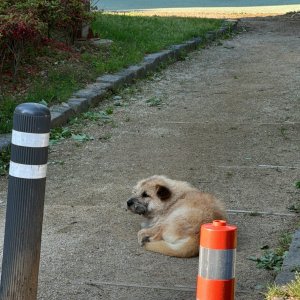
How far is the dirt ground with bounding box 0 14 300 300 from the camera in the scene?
5.63 meters

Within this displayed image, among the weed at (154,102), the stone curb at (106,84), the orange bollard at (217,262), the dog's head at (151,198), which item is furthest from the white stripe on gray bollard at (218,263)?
the weed at (154,102)

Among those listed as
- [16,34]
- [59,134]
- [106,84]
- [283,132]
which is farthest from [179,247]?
[106,84]

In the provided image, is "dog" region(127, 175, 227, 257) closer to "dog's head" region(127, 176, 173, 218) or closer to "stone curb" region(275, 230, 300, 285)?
"dog's head" region(127, 176, 173, 218)

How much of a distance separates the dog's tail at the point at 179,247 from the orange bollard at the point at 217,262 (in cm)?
164

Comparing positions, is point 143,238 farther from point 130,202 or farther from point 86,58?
point 86,58

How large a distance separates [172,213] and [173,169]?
1.98m

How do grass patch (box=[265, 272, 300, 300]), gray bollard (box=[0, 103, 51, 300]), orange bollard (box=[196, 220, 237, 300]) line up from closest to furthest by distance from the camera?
orange bollard (box=[196, 220, 237, 300])
gray bollard (box=[0, 103, 51, 300])
grass patch (box=[265, 272, 300, 300])

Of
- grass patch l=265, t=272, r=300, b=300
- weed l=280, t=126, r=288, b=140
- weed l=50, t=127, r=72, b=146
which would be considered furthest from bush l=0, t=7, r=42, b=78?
grass patch l=265, t=272, r=300, b=300

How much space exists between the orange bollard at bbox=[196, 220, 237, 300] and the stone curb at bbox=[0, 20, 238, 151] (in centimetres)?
461

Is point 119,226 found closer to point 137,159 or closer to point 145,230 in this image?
point 145,230

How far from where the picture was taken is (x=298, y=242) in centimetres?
586

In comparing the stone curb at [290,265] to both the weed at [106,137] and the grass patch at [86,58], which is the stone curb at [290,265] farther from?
the grass patch at [86,58]

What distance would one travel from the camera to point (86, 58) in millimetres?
12367

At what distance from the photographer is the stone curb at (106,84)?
9.85m
